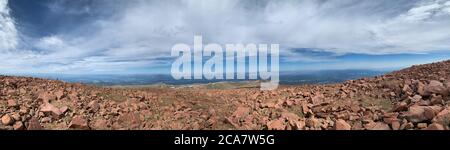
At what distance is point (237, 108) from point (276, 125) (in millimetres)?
3065

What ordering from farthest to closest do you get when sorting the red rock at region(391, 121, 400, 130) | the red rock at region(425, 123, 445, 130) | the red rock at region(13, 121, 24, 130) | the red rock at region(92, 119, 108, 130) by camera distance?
the red rock at region(92, 119, 108, 130)
the red rock at region(13, 121, 24, 130)
the red rock at region(391, 121, 400, 130)
the red rock at region(425, 123, 445, 130)

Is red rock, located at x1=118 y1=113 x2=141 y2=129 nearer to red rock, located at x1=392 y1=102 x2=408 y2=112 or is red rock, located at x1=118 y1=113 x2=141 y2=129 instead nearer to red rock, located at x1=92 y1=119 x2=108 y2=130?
red rock, located at x1=92 y1=119 x2=108 y2=130

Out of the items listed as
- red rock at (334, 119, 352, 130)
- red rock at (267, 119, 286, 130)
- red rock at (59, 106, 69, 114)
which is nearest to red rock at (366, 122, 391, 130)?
red rock at (334, 119, 352, 130)

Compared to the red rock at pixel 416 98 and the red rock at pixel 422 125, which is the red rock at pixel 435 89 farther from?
the red rock at pixel 422 125

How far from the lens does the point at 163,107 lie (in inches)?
579

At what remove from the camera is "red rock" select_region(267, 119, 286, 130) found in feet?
40.5

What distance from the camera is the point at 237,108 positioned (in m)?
15.2

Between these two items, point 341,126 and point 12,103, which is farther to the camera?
point 12,103

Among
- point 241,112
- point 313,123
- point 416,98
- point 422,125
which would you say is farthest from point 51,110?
point 416,98

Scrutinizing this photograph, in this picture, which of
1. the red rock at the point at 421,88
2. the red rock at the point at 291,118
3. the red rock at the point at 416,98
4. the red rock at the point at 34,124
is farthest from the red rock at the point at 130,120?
the red rock at the point at 421,88

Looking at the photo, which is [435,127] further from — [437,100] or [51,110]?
[51,110]
